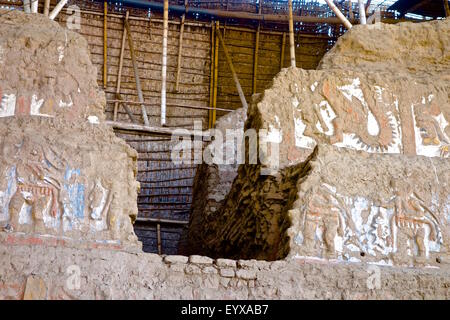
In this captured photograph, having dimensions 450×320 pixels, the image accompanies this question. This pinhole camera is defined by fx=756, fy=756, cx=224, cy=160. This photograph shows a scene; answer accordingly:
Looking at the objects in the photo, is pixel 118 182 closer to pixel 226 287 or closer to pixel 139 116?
pixel 226 287

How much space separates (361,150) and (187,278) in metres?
2.12

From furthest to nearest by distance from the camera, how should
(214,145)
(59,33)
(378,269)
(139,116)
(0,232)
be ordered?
1. (139,116)
2. (214,145)
3. (59,33)
4. (378,269)
5. (0,232)

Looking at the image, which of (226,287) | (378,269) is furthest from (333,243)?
(226,287)

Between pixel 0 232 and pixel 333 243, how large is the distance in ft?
8.71

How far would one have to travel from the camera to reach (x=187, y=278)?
5.77 meters

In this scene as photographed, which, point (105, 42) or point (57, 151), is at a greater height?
point (105, 42)

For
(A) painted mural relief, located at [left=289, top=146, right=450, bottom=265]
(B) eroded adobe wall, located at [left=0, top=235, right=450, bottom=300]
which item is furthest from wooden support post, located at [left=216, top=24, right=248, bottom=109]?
(B) eroded adobe wall, located at [left=0, top=235, right=450, bottom=300]

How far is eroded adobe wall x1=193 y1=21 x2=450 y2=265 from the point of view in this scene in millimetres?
6422

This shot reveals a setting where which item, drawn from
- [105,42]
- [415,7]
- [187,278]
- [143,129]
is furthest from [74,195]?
[415,7]

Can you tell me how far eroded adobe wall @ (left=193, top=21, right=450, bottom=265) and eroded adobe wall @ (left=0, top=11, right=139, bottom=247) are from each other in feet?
4.67

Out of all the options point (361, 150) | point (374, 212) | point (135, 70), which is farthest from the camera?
point (135, 70)

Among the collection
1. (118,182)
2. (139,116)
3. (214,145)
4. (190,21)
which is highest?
(190,21)

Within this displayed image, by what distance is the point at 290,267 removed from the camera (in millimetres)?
5996

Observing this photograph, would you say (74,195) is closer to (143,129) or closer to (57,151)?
(57,151)
